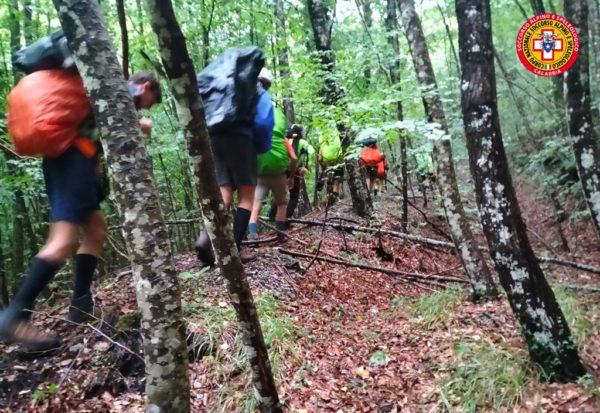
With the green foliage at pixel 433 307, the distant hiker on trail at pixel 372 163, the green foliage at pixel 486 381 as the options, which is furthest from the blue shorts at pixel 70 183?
the distant hiker on trail at pixel 372 163

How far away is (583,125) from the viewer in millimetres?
5258

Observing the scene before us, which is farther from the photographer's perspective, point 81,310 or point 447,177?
point 447,177

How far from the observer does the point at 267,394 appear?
2.87m

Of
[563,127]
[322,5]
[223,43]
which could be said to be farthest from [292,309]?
[563,127]

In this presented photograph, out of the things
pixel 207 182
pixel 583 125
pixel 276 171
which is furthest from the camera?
pixel 276 171

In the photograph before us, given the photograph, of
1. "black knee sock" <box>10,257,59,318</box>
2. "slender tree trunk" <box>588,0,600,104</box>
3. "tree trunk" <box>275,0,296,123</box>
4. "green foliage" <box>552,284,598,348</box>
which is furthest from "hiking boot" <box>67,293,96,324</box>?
"slender tree trunk" <box>588,0,600,104</box>

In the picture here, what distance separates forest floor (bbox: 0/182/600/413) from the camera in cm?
323

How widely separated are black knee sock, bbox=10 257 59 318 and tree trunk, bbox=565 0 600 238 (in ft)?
18.1

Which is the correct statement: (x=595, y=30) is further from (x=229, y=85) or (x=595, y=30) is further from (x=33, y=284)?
(x=33, y=284)

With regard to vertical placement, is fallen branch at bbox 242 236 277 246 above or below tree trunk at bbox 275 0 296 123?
below

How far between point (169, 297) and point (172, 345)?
0.80 feet

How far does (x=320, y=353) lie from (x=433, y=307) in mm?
1812

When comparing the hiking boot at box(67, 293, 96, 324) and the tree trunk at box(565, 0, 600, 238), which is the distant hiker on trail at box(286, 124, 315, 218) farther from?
the hiking boot at box(67, 293, 96, 324)

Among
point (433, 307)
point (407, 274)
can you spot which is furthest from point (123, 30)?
point (407, 274)
